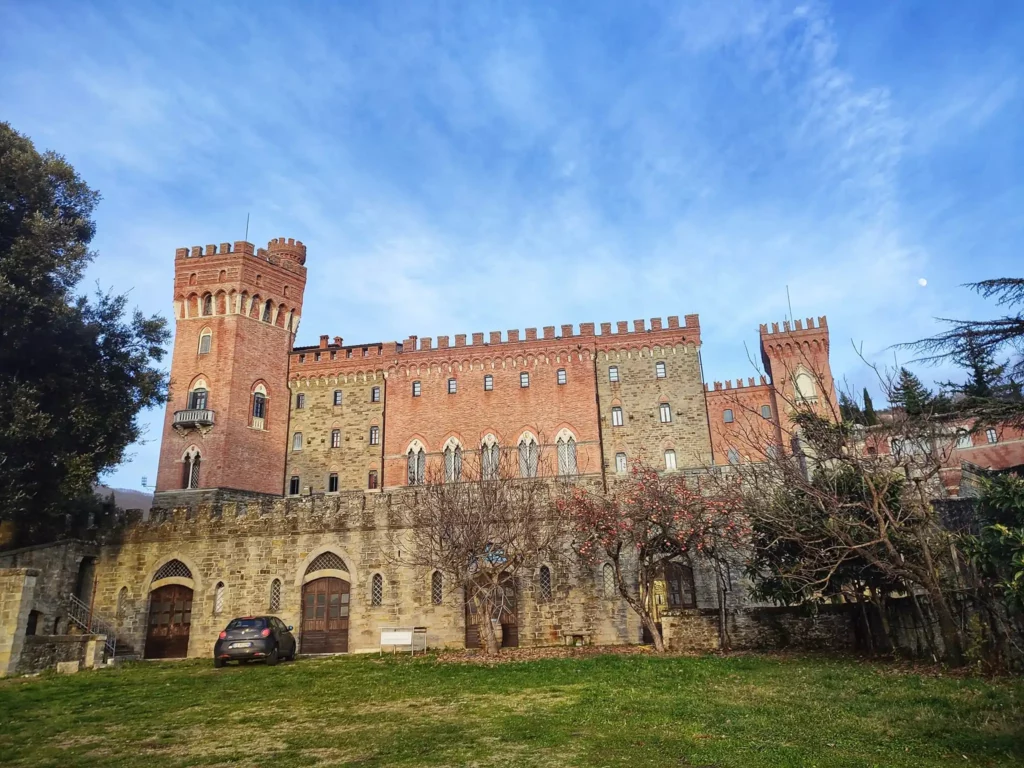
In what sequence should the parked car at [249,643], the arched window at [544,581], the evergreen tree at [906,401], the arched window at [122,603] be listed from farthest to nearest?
the arched window at [122,603] → the arched window at [544,581] → the parked car at [249,643] → the evergreen tree at [906,401]

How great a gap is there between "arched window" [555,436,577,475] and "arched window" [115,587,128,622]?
22.2 metres

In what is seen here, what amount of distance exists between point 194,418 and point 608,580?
26.0 metres

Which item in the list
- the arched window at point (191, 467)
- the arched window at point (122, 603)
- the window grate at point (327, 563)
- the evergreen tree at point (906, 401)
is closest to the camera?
the evergreen tree at point (906, 401)

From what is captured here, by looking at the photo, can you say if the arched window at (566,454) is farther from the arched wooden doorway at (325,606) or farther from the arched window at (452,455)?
the arched wooden doorway at (325,606)

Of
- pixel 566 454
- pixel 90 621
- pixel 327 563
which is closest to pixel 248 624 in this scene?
pixel 327 563

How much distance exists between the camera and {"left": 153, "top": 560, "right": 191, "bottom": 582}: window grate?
22.6 meters

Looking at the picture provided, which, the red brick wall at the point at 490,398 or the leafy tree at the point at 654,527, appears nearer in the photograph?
the leafy tree at the point at 654,527

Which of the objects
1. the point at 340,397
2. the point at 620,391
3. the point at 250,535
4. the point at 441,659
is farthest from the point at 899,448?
the point at 340,397

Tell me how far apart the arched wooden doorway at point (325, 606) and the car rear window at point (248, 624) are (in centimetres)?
364

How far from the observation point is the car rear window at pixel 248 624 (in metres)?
17.8

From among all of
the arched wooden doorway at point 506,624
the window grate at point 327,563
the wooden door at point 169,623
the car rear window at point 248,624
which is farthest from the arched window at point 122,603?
the arched wooden doorway at point 506,624

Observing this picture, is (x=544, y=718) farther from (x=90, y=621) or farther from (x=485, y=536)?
(x=90, y=621)

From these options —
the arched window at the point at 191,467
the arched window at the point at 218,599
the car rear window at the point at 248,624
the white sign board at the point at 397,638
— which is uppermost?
the arched window at the point at 191,467

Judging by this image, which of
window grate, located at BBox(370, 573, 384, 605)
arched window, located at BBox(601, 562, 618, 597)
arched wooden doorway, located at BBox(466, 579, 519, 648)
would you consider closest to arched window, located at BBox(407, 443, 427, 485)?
window grate, located at BBox(370, 573, 384, 605)
